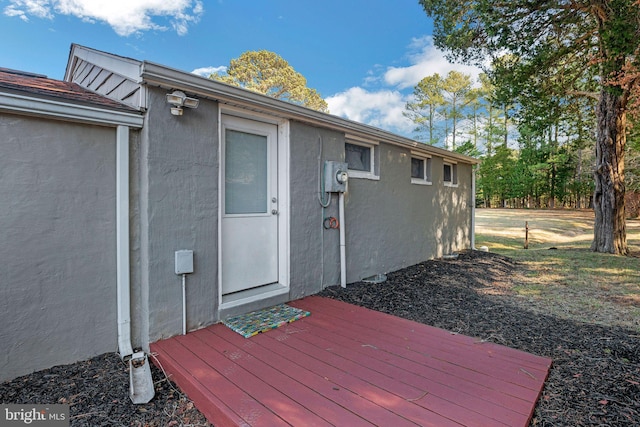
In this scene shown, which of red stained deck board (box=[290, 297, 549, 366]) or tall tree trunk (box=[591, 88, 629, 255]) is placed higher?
tall tree trunk (box=[591, 88, 629, 255])

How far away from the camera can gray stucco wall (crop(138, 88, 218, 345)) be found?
9.04 feet

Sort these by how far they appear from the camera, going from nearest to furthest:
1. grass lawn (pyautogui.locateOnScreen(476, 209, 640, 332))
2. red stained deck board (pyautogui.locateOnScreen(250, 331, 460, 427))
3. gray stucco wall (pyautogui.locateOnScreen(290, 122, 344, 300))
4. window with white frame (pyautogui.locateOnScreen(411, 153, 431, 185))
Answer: red stained deck board (pyautogui.locateOnScreen(250, 331, 460, 427))
grass lawn (pyautogui.locateOnScreen(476, 209, 640, 332))
gray stucco wall (pyautogui.locateOnScreen(290, 122, 344, 300))
window with white frame (pyautogui.locateOnScreen(411, 153, 431, 185))

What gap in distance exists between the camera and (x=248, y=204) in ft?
12.0

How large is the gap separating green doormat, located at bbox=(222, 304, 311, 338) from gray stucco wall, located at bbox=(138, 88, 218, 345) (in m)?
0.28

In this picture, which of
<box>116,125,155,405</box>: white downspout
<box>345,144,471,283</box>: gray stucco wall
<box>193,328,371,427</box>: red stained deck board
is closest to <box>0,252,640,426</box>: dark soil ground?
<box>116,125,155,405</box>: white downspout

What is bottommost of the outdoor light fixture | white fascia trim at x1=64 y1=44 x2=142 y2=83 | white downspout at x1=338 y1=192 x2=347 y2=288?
white downspout at x1=338 y1=192 x2=347 y2=288

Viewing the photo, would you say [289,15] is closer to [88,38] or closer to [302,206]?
[88,38]

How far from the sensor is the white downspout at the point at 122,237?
2.73 metres

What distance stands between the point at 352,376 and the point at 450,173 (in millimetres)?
6994

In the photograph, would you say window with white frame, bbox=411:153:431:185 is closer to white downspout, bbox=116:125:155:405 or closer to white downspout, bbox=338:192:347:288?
white downspout, bbox=338:192:347:288

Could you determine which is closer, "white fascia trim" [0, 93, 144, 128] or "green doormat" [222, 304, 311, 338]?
"white fascia trim" [0, 93, 144, 128]

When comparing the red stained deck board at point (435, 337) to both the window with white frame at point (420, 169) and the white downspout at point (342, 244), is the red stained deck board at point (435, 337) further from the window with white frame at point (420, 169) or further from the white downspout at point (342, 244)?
the window with white frame at point (420, 169)

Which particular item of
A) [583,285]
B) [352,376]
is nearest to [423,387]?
[352,376]

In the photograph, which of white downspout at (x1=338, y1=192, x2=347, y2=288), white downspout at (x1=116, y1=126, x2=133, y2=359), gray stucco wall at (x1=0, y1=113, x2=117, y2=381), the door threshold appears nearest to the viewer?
gray stucco wall at (x1=0, y1=113, x2=117, y2=381)
